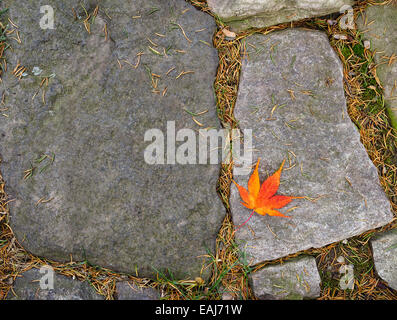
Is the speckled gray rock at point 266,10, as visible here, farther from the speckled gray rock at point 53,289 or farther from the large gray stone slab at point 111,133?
the speckled gray rock at point 53,289

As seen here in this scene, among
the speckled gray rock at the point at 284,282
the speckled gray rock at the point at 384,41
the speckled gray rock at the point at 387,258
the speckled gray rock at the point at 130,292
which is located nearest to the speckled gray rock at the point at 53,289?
the speckled gray rock at the point at 130,292

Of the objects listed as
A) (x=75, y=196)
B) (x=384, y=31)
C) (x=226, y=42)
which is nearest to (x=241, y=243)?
(x=75, y=196)

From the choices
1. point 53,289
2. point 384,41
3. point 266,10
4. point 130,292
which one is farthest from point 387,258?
point 53,289

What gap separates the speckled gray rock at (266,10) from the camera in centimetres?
224

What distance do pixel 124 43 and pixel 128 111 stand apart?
1.45 ft

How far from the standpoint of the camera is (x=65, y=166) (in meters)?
2.21

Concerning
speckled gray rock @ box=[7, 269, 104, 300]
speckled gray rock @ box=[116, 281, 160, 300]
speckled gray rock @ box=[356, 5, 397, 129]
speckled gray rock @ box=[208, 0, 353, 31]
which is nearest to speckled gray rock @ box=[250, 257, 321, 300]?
speckled gray rock @ box=[116, 281, 160, 300]

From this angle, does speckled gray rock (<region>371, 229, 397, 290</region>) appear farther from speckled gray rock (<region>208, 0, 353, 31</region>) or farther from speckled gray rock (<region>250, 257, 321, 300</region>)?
speckled gray rock (<region>208, 0, 353, 31</region>)

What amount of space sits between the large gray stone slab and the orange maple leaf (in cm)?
20

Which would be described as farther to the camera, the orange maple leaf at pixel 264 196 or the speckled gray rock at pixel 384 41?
the speckled gray rock at pixel 384 41

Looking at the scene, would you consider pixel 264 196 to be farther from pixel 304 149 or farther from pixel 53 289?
pixel 53 289

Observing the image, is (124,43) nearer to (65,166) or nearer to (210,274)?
(65,166)

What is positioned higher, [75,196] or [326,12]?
[326,12]

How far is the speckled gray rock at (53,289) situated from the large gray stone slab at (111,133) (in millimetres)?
148
